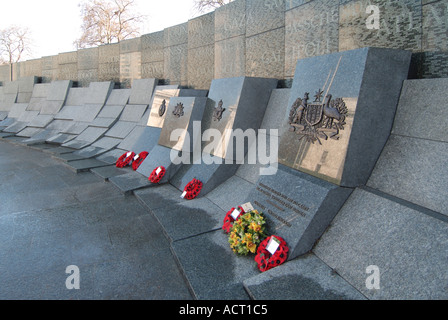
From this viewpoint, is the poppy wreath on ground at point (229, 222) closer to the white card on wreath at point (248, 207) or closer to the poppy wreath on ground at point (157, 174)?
the white card on wreath at point (248, 207)

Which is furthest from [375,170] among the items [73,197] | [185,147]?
[73,197]

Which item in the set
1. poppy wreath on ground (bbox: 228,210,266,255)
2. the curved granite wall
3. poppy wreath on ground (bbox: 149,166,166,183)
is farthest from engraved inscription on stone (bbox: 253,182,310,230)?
poppy wreath on ground (bbox: 149,166,166,183)

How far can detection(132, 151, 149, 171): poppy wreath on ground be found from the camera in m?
6.52

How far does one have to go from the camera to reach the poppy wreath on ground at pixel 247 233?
3.02m

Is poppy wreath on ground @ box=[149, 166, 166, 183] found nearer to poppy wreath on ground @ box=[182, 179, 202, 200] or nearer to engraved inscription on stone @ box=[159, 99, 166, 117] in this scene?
poppy wreath on ground @ box=[182, 179, 202, 200]

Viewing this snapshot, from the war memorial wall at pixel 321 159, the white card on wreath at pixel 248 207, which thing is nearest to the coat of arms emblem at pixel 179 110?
the war memorial wall at pixel 321 159

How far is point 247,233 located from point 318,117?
A: 1477mm

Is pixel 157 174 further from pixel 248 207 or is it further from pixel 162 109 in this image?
pixel 248 207

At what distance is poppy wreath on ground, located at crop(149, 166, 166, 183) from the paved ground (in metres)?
0.53

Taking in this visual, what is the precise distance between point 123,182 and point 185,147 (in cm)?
133

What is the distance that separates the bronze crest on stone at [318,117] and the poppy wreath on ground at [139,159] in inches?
155

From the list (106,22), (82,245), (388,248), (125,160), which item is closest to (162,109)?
(125,160)

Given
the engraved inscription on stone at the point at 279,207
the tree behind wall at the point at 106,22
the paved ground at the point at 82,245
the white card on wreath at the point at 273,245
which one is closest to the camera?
the paved ground at the point at 82,245

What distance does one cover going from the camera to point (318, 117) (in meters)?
3.26
